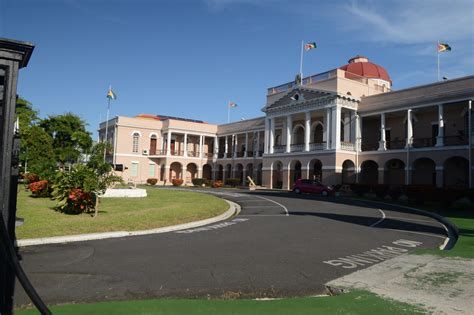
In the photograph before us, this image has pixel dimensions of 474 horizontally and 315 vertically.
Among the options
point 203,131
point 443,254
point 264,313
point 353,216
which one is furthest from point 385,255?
point 203,131

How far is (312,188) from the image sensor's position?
3459 centimetres

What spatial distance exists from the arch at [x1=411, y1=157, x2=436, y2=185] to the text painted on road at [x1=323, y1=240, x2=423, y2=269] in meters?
25.8

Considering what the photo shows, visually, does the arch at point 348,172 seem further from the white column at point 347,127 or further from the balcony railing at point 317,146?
the balcony railing at point 317,146

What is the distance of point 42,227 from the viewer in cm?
1119

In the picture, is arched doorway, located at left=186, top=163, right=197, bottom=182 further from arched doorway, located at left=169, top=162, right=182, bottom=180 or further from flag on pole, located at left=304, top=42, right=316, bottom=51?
flag on pole, located at left=304, top=42, right=316, bottom=51

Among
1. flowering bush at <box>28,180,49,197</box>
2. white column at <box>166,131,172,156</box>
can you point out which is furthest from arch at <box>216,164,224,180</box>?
flowering bush at <box>28,180,49,197</box>

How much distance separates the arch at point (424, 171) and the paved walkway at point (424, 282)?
92.0 feet

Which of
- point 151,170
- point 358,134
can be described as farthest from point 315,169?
point 151,170

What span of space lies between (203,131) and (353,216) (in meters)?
46.6

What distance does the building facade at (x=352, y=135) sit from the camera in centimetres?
3166

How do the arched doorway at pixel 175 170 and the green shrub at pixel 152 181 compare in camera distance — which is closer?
the green shrub at pixel 152 181

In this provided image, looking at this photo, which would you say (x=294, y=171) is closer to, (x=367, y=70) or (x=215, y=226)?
(x=367, y=70)

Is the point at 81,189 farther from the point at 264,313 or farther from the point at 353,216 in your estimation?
the point at 264,313


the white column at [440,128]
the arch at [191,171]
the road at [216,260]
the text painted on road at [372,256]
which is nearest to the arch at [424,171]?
the white column at [440,128]
